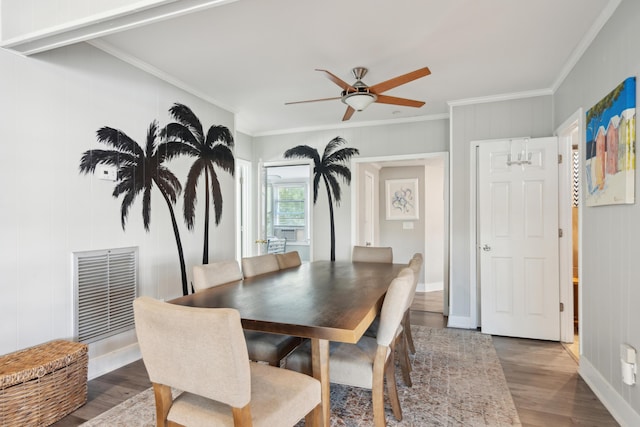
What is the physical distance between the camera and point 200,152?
12.4 ft

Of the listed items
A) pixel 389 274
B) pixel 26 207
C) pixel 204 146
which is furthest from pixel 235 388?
pixel 204 146

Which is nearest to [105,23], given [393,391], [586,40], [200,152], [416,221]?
[200,152]

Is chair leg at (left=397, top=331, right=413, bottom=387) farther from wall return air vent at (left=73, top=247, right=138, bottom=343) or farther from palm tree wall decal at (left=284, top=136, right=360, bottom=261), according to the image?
palm tree wall decal at (left=284, top=136, right=360, bottom=261)

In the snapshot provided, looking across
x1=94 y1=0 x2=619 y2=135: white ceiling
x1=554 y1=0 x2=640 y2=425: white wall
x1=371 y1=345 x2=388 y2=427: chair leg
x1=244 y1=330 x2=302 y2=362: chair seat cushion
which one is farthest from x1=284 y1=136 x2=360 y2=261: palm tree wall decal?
x1=371 y1=345 x2=388 y2=427: chair leg

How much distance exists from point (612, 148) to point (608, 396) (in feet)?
5.16

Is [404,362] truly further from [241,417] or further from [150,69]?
[150,69]

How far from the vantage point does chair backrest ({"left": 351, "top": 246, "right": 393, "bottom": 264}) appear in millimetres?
3574

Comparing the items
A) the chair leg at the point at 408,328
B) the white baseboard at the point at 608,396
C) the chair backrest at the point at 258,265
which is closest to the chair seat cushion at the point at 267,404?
the chair backrest at the point at 258,265

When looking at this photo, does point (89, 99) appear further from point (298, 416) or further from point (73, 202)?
point (298, 416)

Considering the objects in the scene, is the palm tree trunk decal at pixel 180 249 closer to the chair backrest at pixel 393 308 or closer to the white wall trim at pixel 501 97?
the chair backrest at pixel 393 308

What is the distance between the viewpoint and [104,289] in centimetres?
270

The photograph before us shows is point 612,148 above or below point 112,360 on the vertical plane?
above

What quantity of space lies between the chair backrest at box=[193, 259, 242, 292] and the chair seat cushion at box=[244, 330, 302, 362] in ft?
1.49

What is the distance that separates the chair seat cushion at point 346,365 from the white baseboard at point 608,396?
148cm
